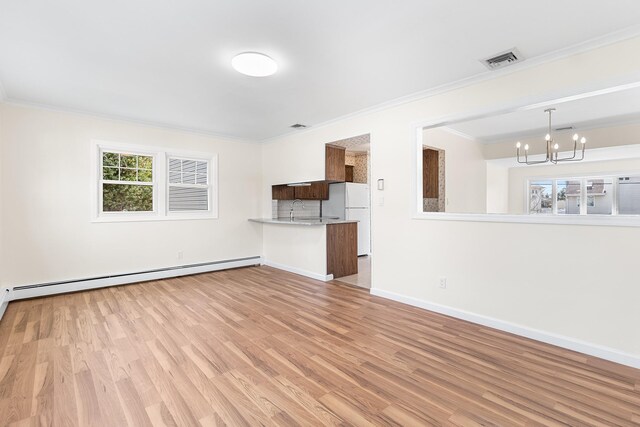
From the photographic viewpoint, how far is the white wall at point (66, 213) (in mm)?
3707

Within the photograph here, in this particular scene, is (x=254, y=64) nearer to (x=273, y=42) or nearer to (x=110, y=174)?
(x=273, y=42)

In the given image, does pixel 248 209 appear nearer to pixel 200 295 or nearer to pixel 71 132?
pixel 200 295

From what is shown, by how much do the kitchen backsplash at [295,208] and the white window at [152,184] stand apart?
45.5 inches

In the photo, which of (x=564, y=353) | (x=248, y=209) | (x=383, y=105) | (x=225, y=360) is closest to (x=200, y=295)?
(x=225, y=360)

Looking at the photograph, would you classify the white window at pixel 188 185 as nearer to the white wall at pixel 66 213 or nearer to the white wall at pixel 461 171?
the white wall at pixel 66 213

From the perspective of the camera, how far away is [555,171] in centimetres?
570

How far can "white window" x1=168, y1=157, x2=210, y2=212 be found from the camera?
5066mm

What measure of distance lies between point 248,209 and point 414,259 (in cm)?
359

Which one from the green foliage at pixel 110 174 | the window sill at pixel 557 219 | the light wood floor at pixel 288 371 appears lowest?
the light wood floor at pixel 288 371

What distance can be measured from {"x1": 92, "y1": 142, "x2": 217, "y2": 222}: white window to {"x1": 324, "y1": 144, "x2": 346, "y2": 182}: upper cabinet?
2.18 m

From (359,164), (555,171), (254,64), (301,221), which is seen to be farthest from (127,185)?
(555,171)

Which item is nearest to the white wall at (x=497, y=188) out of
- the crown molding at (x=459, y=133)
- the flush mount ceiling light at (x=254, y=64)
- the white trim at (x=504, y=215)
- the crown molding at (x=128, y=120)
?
the crown molding at (x=459, y=133)

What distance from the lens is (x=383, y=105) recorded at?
3768 millimetres

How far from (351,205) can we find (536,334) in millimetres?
4372
